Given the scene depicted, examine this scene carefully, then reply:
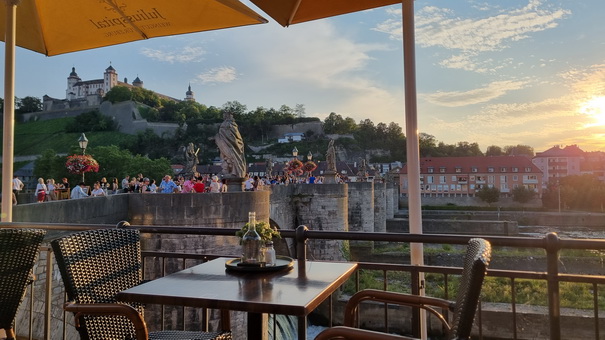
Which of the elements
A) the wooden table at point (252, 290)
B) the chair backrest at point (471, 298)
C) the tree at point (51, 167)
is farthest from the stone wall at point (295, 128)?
the chair backrest at point (471, 298)

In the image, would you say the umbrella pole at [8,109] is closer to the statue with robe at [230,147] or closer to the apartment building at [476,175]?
the statue with robe at [230,147]

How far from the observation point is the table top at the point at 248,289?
211 centimetres

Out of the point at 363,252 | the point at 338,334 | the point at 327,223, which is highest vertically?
the point at 338,334

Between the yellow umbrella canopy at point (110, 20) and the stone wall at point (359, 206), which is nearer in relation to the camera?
the yellow umbrella canopy at point (110, 20)

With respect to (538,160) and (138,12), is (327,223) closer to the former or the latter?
(138,12)

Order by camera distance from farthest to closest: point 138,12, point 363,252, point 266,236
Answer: point 363,252 < point 138,12 < point 266,236

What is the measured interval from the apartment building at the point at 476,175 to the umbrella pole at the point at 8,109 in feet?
234

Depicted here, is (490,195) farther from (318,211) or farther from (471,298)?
(471,298)

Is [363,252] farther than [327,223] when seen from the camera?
Yes

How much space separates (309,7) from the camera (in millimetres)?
4312

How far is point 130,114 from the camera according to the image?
A: 321 feet

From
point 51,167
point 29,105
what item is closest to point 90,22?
point 51,167

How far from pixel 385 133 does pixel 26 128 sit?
276 ft

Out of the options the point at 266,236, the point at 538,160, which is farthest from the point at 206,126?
the point at 266,236
